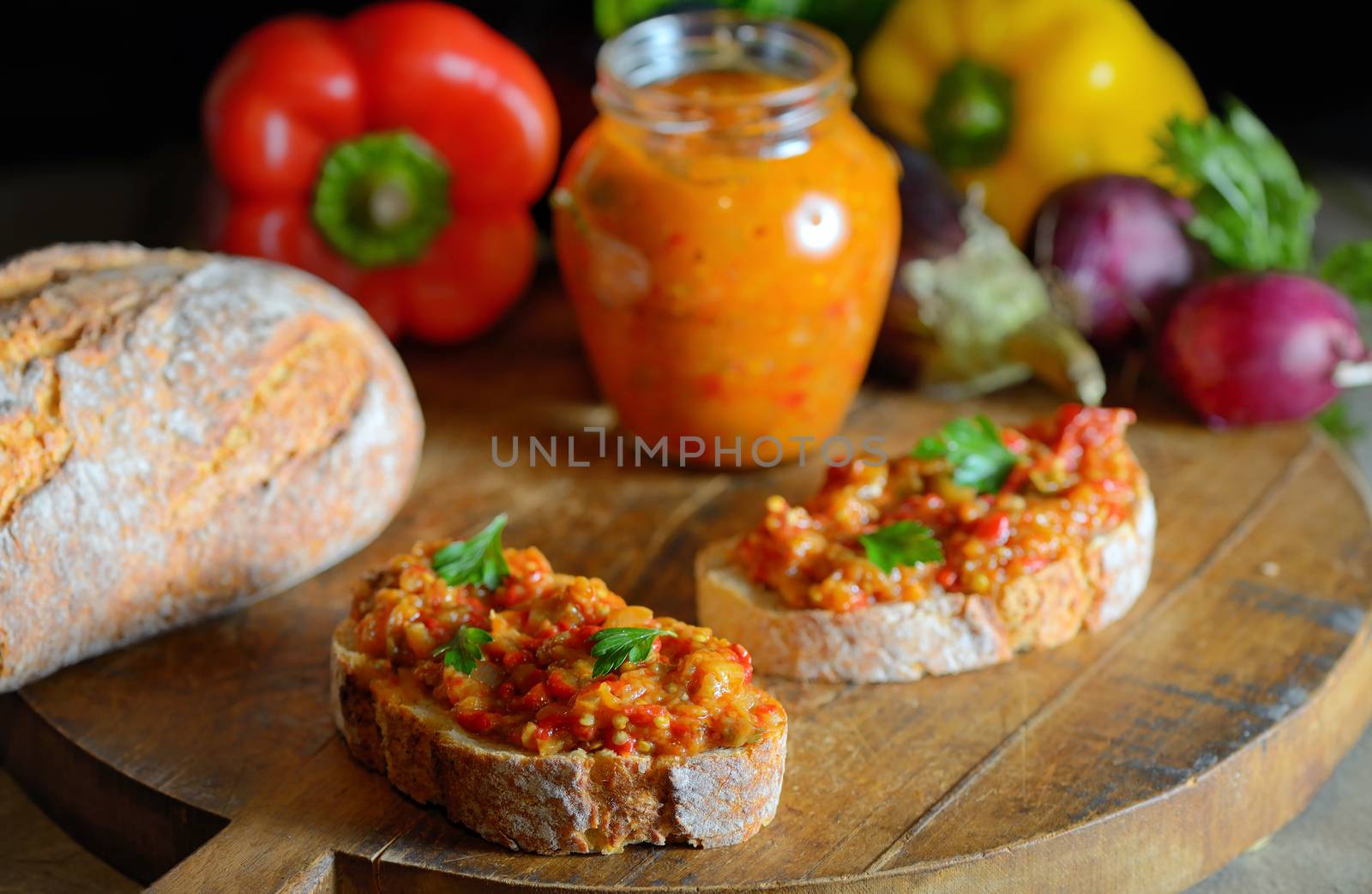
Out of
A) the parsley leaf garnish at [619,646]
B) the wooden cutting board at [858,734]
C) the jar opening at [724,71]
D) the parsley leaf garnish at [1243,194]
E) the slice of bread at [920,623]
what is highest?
the jar opening at [724,71]

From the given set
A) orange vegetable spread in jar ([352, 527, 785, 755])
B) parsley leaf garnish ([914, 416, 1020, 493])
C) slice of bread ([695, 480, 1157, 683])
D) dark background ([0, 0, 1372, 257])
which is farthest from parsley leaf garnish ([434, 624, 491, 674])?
dark background ([0, 0, 1372, 257])

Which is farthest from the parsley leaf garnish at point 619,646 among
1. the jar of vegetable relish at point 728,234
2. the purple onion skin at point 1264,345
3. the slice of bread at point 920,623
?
the purple onion skin at point 1264,345

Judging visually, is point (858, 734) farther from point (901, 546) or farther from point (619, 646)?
point (619, 646)

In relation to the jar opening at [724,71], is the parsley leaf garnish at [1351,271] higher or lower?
lower

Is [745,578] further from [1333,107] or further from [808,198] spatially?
[1333,107]

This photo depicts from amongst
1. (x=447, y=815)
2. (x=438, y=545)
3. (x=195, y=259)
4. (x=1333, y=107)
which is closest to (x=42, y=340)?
(x=195, y=259)

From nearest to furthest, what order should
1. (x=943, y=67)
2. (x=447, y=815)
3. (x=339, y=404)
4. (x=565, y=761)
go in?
1. (x=565, y=761)
2. (x=447, y=815)
3. (x=339, y=404)
4. (x=943, y=67)

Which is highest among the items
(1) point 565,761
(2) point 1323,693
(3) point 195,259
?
(3) point 195,259

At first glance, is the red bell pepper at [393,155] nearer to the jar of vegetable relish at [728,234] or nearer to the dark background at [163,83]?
the jar of vegetable relish at [728,234]
